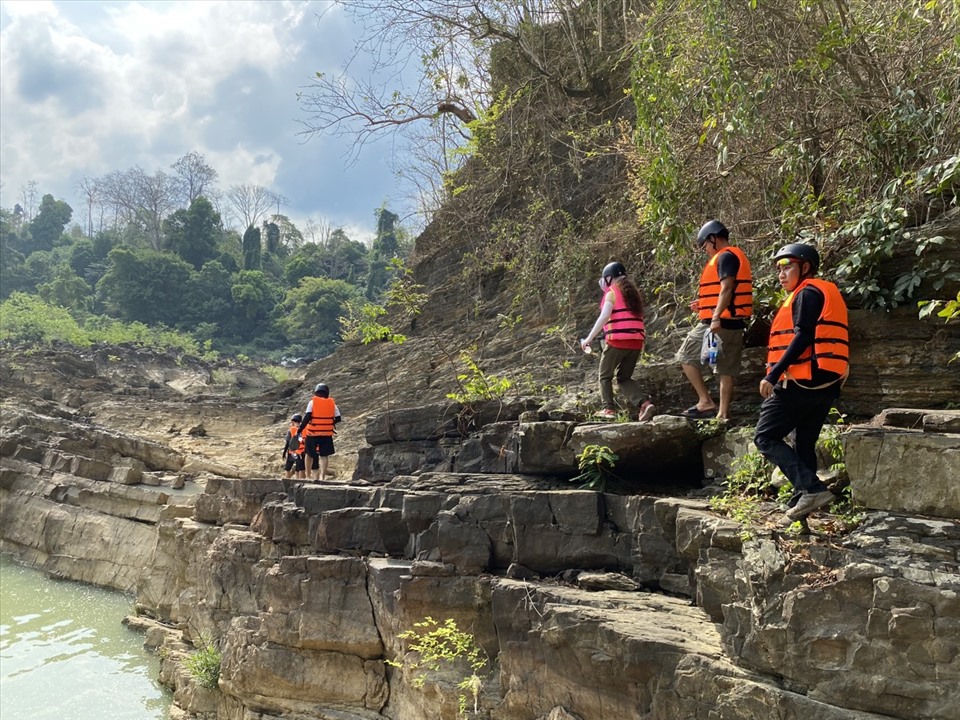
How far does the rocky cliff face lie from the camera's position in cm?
362

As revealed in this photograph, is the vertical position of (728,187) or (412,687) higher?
(728,187)

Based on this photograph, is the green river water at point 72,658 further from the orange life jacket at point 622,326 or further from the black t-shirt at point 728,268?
the black t-shirt at point 728,268

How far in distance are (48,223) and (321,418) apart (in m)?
69.8

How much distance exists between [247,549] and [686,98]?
7.42 m

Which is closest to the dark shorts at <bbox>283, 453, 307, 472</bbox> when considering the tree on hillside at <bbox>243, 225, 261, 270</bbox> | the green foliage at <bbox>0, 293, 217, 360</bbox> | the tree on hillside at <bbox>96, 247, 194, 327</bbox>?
the green foliage at <bbox>0, 293, 217, 360</bbox>

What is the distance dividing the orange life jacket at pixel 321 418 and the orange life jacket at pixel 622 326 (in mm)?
5012

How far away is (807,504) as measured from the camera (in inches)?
155

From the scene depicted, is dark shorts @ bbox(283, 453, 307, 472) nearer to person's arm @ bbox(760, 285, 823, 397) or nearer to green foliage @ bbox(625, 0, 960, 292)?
green foliage @ bbox(625, 0, 960, 292)

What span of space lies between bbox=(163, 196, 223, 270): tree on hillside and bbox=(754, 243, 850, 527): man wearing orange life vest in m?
54.6

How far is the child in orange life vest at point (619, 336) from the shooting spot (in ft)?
20.5

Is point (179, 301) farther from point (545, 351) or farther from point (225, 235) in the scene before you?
point (545, 351)

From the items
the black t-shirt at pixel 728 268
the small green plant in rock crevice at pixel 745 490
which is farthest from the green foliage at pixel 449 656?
the black t-shirt at pixel 728 268

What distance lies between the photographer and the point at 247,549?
806cm

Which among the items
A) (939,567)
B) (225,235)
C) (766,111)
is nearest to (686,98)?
(766,111)
